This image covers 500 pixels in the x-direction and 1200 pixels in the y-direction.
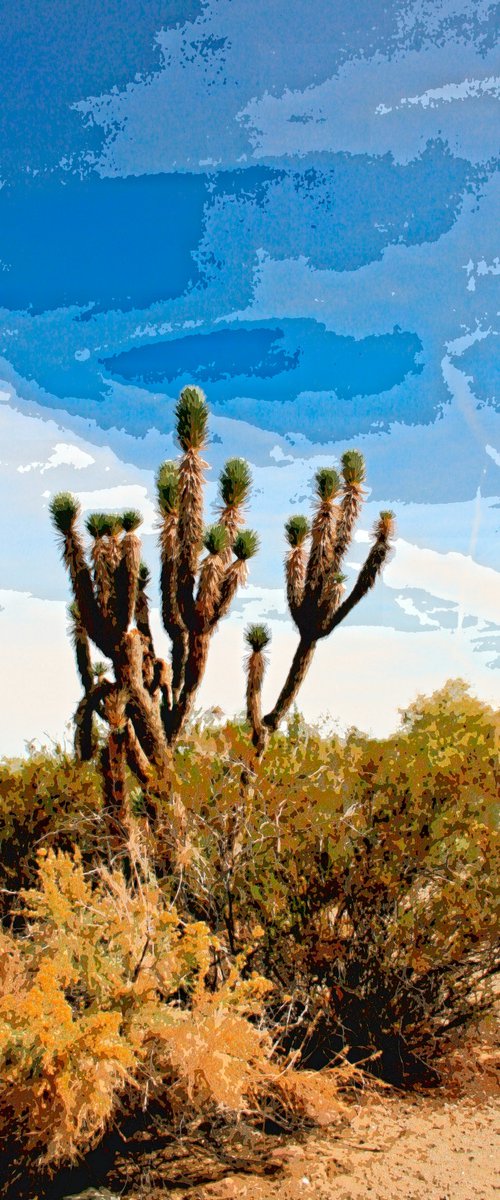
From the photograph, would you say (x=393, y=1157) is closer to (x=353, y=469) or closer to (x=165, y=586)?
(x=165, y=586)

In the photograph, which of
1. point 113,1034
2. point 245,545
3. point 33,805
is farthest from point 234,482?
point 113,1034

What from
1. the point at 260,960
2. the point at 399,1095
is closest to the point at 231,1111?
the point at 260,960

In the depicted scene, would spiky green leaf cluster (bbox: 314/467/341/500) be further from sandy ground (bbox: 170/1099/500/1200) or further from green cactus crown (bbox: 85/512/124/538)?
sandy ground (bbox: 170/1099/500/1200)

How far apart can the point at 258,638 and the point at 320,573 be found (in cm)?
161

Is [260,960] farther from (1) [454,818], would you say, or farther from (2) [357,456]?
(2) [357,456]

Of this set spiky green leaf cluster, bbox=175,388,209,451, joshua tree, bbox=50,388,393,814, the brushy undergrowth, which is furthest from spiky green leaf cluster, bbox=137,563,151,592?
the brushy undergrowth

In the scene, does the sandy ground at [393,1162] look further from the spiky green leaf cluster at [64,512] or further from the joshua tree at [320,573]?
the spiky green leaf cluster at [64,512]

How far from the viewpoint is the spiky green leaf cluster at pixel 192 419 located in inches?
428

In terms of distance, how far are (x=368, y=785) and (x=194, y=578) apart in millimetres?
4125

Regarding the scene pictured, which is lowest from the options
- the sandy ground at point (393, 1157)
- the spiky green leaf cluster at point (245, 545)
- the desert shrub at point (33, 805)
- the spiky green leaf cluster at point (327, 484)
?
the sandy ground at point (393, 1157)

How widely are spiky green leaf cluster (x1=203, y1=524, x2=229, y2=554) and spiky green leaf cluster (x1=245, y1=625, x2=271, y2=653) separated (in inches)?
97.2

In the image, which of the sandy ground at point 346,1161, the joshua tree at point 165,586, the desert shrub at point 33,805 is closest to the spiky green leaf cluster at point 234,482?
the joshua tree at point 165,586

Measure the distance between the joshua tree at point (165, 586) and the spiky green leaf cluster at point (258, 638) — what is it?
1895mm

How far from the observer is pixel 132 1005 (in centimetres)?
594
